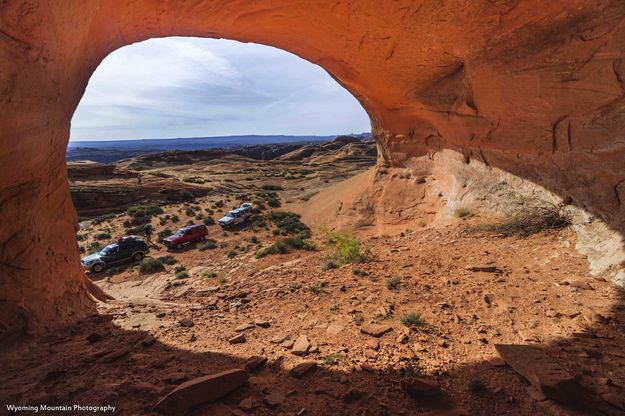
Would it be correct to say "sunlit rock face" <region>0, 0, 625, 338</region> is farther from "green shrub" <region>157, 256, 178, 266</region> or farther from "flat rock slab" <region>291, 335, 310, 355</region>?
"green shrub" <region>157, 256, 178, 266</region>

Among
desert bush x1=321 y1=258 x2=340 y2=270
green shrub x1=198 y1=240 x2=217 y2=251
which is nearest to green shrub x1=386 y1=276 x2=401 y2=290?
desert bush x1=321 y1=258 x2=340 y2=270

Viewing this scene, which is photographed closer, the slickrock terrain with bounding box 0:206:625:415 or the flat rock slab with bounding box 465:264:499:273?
the slickrock terrain with bounding box 0:206:625:415

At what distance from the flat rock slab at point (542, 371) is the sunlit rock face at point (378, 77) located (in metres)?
4.71

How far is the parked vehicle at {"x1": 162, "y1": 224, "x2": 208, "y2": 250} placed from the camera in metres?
18.3

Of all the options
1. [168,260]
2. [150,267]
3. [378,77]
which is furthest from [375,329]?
[168,260]

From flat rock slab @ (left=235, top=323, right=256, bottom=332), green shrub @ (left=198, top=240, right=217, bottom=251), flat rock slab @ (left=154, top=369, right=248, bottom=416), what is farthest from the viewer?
green shrub @ (left=198, top=240, right=217, bottom=251)

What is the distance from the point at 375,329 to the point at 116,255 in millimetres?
15794

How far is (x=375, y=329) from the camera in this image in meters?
4.79

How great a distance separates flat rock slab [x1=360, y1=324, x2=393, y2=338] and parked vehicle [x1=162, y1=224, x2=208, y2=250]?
633 inches

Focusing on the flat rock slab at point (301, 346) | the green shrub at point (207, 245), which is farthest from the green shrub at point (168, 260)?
the flat rock slab at point (301, 346)

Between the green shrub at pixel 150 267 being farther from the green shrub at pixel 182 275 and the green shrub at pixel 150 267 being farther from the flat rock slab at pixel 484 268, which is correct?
the flat rock slab at pixel 484 268

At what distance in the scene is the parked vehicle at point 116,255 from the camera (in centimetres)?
1534

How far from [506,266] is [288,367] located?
17.6 feet

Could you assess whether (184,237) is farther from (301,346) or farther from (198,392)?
(198,392)
